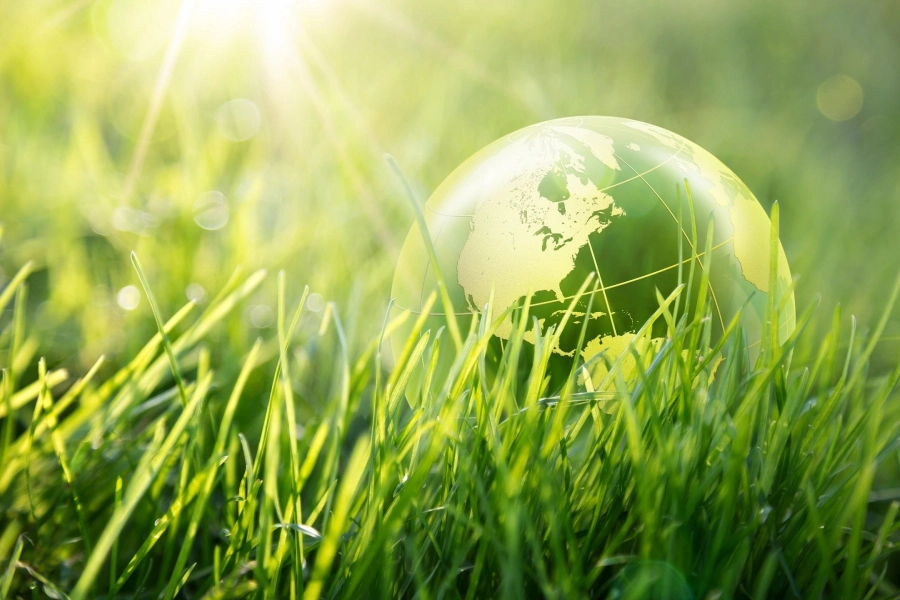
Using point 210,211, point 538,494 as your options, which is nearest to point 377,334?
point 538,494

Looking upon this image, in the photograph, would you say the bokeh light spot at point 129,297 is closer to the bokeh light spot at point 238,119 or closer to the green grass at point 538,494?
the green grass at point 538,494

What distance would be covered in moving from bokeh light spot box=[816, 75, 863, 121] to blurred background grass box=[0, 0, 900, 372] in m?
0.01

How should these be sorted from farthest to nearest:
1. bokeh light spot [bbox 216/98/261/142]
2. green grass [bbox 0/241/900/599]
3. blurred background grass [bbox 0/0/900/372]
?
bokeh light spot [bbox 216/98/261/142] → blurred background grass [bbox 0/0/900/372] → green grass [bbox 0/241/900/599]

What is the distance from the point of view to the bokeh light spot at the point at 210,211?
1.97 m

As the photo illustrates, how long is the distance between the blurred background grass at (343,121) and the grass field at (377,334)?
16mm

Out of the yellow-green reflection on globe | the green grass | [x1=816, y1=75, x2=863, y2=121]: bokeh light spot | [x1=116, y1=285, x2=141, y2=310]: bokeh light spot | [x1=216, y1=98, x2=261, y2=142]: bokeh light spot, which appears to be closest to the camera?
the green grass

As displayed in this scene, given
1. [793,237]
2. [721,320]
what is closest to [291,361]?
[721,320]

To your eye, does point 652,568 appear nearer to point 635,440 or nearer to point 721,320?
point 635,440

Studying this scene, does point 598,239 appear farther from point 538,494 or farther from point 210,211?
point 210,211

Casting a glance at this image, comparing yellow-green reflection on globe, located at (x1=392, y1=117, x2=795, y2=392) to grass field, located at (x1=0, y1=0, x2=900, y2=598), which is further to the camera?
yellow-green reflection on globe, located at (x1=392, y1=117, x2=795, y2=392)

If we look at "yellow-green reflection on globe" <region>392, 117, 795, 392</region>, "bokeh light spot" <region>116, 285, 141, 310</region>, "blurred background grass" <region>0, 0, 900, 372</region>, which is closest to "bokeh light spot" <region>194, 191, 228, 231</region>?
"blurred background grass" <region>0, 0, 900, 372</region>

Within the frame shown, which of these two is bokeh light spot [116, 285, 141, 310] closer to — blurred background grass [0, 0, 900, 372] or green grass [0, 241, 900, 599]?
blurred background grass [0, 0, 900, 372]

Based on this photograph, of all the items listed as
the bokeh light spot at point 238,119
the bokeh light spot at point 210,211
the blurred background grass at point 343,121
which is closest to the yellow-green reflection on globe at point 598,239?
the blurred background grass at point 343,121

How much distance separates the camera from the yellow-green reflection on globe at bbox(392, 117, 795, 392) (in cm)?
118
